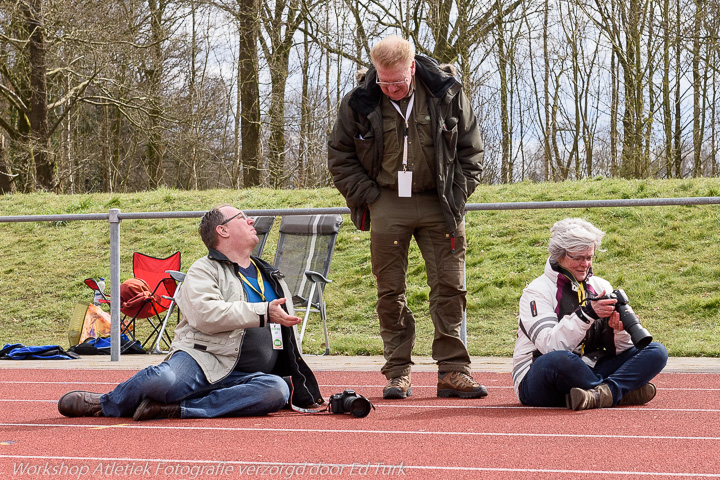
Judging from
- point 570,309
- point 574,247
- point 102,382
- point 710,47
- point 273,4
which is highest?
point 273,4

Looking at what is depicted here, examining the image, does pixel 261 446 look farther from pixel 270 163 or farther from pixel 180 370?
pixel 270 163

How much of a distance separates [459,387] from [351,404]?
3.22 ft

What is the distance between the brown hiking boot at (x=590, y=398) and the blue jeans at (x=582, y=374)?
0.04 metres

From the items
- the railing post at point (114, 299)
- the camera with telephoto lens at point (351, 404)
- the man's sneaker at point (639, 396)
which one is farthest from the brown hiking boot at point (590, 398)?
the railing post at point (114, 299)

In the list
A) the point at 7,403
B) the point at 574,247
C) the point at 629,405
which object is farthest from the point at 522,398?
the point at 7,403

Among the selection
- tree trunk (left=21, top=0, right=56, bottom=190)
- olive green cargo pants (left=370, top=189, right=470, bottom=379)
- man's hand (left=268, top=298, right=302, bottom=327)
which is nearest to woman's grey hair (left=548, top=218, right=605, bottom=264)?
olive green cargo pants (left=370, top=189, right=470, bottom=379)

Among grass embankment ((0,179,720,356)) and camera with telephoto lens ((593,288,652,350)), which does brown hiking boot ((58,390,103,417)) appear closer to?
camera with telephoto lens ((593,288,652,350))

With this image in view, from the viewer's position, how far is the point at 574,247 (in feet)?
15.7

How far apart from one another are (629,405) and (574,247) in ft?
3.33

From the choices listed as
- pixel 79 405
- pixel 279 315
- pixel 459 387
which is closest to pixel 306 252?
pixel 459 387

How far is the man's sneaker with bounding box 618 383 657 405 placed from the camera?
5.05 m

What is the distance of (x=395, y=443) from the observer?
4000mm

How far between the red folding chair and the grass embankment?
1652mm

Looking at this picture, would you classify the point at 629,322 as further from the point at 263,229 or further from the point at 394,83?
the point at 263,229
